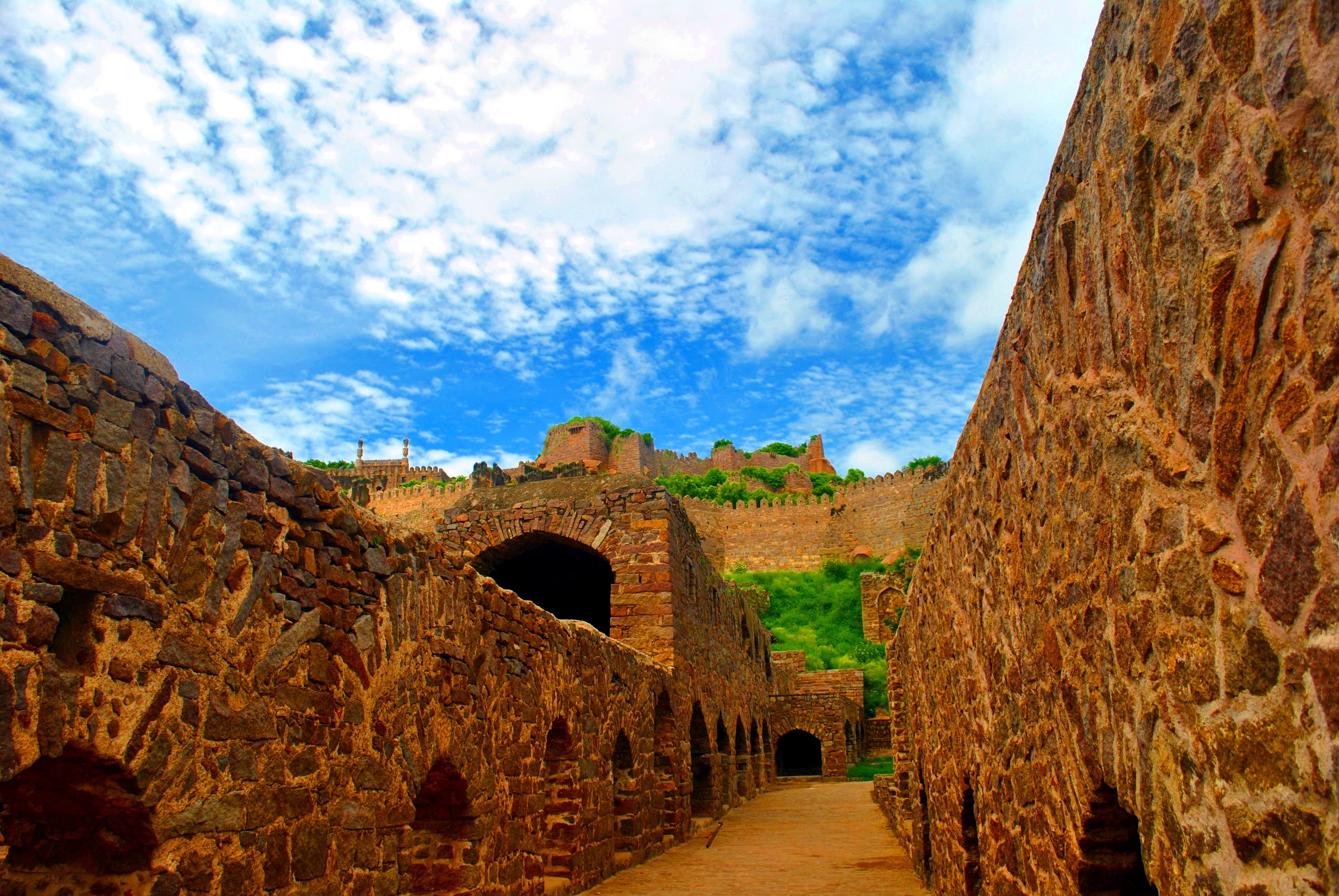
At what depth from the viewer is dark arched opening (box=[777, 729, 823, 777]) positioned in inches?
1162

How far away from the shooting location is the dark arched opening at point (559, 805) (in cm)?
783

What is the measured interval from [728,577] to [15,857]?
4412 centimetres

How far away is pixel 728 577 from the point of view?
46.7 m

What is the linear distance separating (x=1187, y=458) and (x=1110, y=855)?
69.4 inches

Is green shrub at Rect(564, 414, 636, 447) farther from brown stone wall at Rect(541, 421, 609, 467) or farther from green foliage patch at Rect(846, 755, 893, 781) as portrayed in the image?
green foliage patch at Rect(846, 755, 893, 781)

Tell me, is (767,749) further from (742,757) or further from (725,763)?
(725,763)

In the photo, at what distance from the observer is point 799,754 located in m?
30.8

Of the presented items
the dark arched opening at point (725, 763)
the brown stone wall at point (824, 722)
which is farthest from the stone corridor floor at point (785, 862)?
the brown stone wall at point (824, 722)

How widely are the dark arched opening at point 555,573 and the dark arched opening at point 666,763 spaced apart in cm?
216

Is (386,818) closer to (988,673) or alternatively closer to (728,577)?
(988,673)

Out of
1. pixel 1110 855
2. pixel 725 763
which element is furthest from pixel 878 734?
pixel 1110 855

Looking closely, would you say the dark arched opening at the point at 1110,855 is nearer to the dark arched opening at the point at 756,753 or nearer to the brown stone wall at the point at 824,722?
the dark arched opening at the point at 756,753

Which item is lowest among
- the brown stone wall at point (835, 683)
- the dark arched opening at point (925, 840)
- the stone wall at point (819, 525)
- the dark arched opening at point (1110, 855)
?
the dark arched opening at point (925, 840)

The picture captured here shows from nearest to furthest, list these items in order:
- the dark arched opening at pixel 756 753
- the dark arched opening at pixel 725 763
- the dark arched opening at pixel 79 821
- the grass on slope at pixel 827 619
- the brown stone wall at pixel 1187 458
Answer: the brown stone wall at pixel 1187 458 → the dark arched opening at pixel 79 821 → the dark arched opening at pixel 725 763 → the dark arched opening at pixel 756 753 → the grass on slope at pixel 827 619
